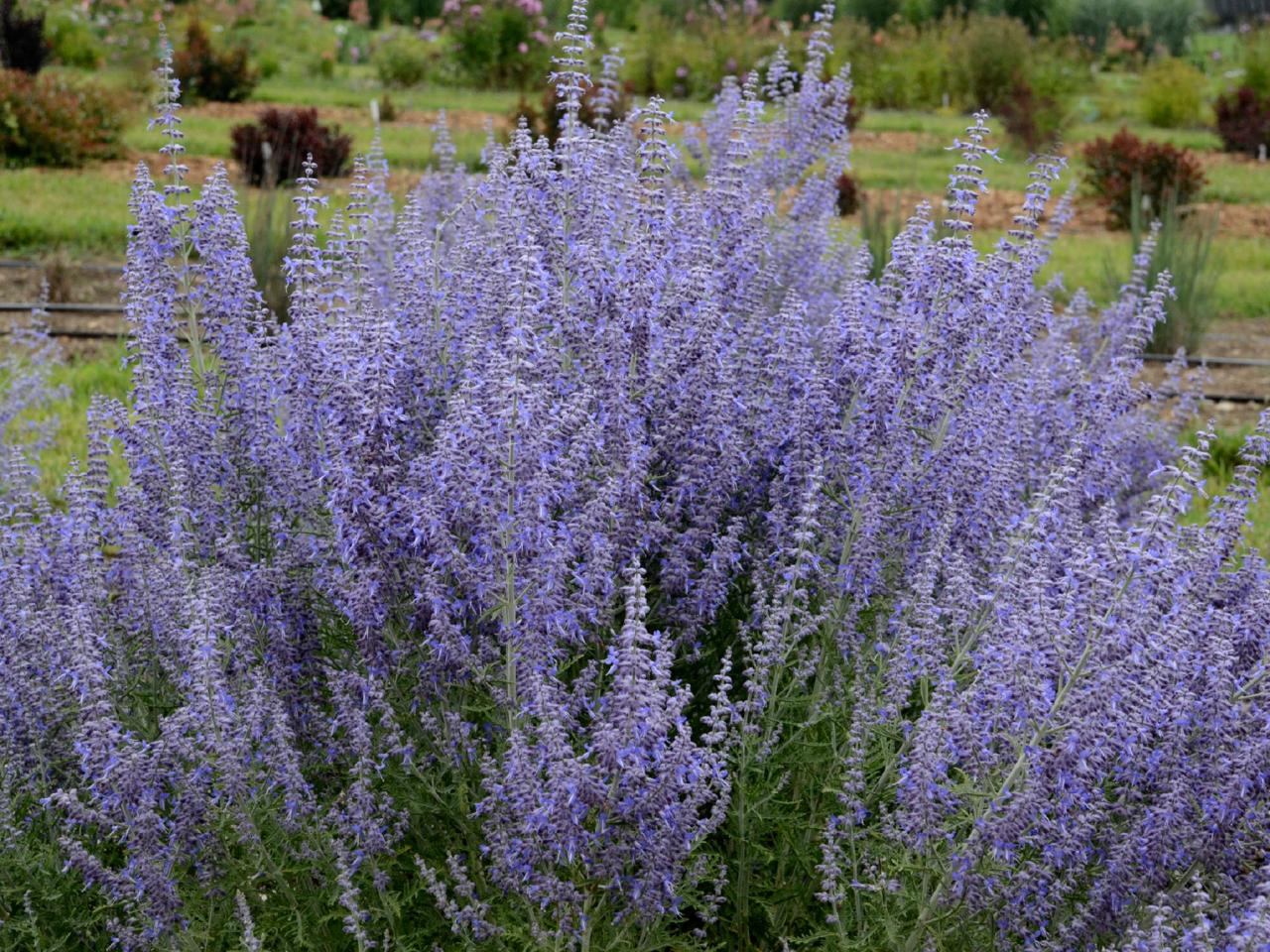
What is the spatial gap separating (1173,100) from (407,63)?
12.3 meters

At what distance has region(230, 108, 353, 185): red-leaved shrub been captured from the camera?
13.5 metres

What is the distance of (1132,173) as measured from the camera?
1500 cm

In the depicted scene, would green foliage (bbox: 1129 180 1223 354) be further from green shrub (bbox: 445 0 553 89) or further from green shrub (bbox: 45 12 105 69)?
green shrub (bbox: 45 12 105 69)

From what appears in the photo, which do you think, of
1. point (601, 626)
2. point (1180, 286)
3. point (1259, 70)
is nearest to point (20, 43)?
point (1180, 286)

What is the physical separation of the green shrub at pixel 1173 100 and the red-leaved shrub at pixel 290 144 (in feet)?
45.9

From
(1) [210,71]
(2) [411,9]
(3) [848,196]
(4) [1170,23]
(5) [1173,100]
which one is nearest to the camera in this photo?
(3) [848,196]

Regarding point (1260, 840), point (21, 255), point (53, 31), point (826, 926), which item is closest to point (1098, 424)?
point (1260, 840)

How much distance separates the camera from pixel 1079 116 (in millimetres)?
23016

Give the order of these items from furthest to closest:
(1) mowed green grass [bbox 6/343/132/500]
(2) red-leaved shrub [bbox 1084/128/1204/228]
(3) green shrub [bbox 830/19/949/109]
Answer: (3) green shrub [bbox 830/19/949/109], (2) red-leaved shrub [bbox 1084/128/1204/228], (1) mowed green grass [bbox 6/343/132/500]

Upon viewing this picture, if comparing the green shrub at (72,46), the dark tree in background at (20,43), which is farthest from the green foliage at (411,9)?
the dark tree in background at (20,43)

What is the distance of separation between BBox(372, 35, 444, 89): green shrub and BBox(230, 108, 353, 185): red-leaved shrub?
9.13m

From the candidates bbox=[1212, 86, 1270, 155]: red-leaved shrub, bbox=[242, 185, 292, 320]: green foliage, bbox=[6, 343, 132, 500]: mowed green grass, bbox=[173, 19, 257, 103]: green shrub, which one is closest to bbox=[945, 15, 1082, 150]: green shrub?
bbox=[1212, 86, 1270, 155]: red-leaved shrub

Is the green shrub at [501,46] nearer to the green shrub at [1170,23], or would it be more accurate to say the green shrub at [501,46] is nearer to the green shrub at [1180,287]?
the green shrub at [1180,287]

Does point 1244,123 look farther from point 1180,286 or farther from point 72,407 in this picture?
point 72,407
